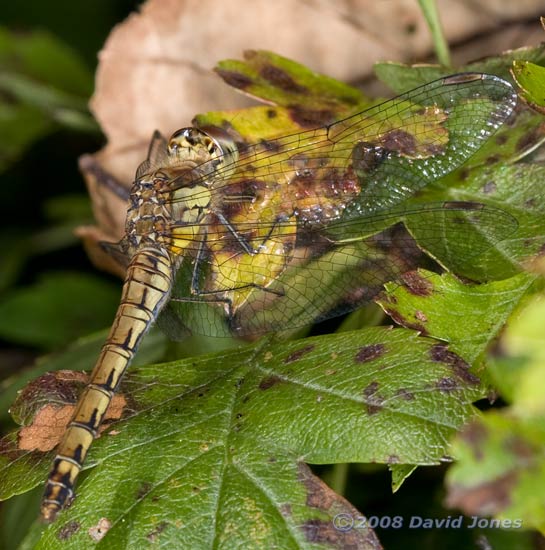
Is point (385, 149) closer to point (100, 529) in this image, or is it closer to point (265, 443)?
point (265, 443)

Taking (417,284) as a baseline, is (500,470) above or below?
below

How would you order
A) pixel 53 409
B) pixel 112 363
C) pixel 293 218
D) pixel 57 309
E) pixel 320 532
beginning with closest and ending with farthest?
pixel 320 532, pixel 53 409, pixel 112 363, pixel 293 218, pixel 57 309

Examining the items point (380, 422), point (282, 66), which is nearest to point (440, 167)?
point (282, 66)

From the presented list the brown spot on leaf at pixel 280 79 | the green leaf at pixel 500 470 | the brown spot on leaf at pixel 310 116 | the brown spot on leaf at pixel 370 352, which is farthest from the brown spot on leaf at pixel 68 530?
the brown spot on leaf at pixel 280 79

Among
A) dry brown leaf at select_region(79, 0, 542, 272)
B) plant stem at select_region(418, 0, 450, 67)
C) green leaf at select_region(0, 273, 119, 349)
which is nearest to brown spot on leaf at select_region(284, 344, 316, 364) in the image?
plant stem at select_region(418, 0, 450, 67)

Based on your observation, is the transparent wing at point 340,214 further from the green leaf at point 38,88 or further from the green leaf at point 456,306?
the green leaf at point 38,88

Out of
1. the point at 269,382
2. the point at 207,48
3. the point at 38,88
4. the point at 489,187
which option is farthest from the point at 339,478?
the point at 38,88

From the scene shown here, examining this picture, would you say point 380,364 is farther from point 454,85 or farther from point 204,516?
point 454,85
